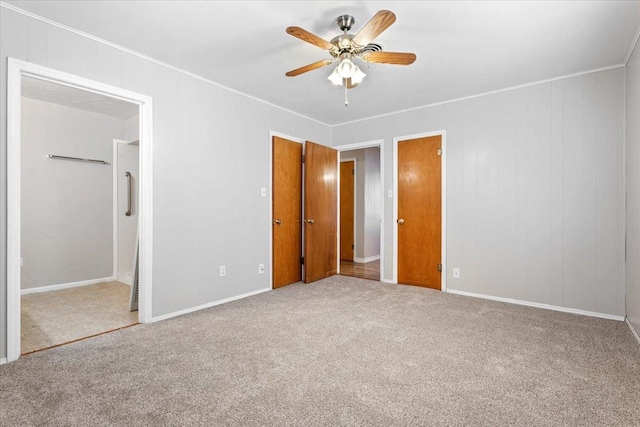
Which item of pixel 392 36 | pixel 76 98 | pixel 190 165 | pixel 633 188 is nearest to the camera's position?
pixel 392 36

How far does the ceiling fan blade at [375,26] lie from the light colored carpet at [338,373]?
224cm

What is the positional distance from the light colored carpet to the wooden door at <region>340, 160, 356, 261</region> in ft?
11.8

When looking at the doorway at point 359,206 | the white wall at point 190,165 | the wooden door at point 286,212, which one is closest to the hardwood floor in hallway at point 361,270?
the doorway at point 359,206

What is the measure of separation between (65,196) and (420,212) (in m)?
5.08

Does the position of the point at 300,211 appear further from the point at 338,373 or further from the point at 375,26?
the point at 375,26

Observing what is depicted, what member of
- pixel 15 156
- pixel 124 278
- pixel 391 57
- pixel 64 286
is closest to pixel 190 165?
pixel 15 156

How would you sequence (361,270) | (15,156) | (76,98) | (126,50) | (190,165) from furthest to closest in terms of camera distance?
1. (361,270)
2. (76,98)
3. (190,165)
4. (126,50)
5. (15,156)

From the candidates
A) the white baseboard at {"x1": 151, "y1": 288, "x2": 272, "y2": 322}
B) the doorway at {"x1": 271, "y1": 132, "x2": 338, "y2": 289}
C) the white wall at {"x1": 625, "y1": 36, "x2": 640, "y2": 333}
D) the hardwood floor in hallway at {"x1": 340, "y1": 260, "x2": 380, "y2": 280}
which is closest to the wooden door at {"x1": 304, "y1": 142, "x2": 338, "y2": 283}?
the doorway at {"x1": 271, "y1": 132, "x2": 338, "y2": 289}

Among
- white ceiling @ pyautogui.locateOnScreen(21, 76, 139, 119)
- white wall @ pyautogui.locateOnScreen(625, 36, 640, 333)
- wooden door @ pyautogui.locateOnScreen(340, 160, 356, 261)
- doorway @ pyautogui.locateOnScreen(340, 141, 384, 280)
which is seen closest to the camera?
white wall @ pyautogui.locateOnScreen(625, 36, 640, 333)

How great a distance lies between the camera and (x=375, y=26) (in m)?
2.01

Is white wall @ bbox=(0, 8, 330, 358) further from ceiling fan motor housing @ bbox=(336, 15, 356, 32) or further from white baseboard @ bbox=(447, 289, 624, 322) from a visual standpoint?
white baseboard @ bbox=(447, 289, 624, 322)

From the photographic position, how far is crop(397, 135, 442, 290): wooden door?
14.1 feet

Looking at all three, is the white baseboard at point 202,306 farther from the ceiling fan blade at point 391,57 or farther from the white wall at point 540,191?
the ceiling fan blade at point 391,57

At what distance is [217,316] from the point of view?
3.20m
